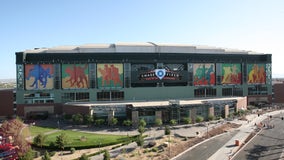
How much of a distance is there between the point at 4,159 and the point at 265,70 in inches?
4158

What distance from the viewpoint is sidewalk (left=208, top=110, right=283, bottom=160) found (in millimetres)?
47906

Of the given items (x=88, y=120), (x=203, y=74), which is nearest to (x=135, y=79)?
(x=203, y=74)

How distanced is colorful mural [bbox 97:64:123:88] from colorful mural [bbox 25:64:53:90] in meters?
17.7

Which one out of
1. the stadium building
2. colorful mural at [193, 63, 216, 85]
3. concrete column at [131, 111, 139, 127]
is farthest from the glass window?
colorful mural at [193, 63, 216, 85]

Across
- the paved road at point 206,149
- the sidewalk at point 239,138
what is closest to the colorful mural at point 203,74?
the sidewalk at point 239,138

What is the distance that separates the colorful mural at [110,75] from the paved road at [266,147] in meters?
52.4

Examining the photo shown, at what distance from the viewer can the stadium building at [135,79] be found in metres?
84.7

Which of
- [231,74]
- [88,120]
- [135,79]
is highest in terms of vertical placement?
→ [231,74]

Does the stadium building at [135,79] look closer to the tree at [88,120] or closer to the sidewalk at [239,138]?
the tree at [88,120]

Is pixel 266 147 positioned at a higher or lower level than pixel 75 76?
lower

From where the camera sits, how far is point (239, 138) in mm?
59875

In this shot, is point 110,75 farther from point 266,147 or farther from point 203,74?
point 266,147

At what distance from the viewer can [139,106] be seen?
77.2 m

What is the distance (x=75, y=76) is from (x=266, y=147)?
67284mm
